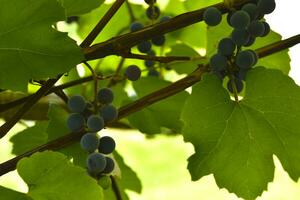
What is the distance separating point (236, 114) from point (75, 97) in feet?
0.51

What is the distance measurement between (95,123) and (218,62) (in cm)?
12

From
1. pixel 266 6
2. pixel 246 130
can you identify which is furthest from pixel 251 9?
pixel 246 130

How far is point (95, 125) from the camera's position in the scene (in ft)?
1.81

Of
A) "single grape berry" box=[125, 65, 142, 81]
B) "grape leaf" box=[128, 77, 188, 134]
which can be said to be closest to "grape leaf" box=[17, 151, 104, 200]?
"single grape berry" box=[125, 65, 142, 81]

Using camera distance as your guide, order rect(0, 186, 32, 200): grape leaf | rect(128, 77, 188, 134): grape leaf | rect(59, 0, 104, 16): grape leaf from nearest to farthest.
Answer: rect(0, 186, 32, 200): grape leaf
rect(59, 0, 104, 16): grape leaf
rect(128, 77, 188, 134): grape leaf

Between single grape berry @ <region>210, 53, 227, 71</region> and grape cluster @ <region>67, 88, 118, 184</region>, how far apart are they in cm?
10

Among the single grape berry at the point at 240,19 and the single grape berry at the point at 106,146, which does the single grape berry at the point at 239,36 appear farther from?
the single grape berry at the point at 106,146

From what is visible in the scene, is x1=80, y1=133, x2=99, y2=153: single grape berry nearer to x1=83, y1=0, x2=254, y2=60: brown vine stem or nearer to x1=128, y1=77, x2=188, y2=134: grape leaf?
x1=83, y1=0, x2=254, y2=60: brown vine stem

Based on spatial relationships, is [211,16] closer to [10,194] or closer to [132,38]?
[132,38]

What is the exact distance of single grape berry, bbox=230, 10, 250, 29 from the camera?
515mm

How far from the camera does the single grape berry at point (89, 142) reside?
1.81 feet

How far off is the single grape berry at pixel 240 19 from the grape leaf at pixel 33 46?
0.44 feet

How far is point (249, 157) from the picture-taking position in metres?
0.59

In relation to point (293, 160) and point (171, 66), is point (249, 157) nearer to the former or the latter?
point (293, 160)
